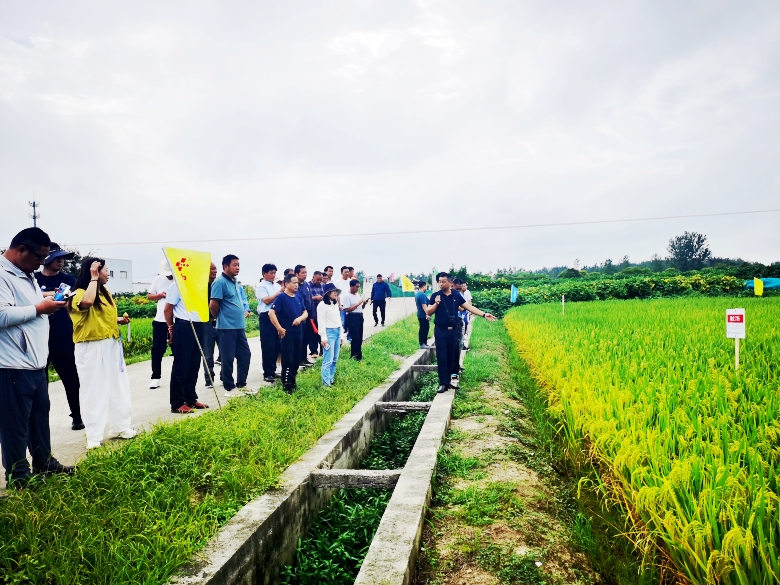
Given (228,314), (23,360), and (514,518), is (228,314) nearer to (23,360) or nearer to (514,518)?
(23,360)

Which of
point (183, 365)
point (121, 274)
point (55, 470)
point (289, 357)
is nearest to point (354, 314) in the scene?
point (289, 357)

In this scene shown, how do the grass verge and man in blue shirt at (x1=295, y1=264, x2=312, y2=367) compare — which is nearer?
the grass verge

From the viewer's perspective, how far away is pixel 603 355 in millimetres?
5902

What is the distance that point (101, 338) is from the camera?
4.37 meters

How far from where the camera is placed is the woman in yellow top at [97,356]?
167 inches

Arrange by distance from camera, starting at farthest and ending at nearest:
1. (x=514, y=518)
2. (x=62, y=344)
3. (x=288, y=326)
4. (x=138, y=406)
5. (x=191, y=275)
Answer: (x=288, y=326), (x=138, y=406), (x=191, y=275), (x=62, y=344), (x=514, y=518)

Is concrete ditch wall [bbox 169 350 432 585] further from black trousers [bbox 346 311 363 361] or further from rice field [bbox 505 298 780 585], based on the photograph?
black trousers [bbox 346 311 363 361]

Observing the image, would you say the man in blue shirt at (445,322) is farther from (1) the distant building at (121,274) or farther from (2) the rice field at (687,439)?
(1) the distant building at (121,274)

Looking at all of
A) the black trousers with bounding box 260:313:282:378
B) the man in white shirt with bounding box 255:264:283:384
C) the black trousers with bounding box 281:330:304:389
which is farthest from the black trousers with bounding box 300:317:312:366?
the black trousers with bounding box 281:330:304:389

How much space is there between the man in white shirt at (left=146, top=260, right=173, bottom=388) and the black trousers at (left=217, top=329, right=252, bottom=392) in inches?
34.1

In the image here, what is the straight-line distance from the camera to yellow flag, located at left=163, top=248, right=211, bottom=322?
512 cm

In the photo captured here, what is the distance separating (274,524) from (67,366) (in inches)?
121

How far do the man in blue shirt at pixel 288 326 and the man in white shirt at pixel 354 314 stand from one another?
5.85ft

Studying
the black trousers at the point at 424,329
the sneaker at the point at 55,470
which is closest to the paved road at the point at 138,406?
Answer: the sneaker at the point at 55,470
